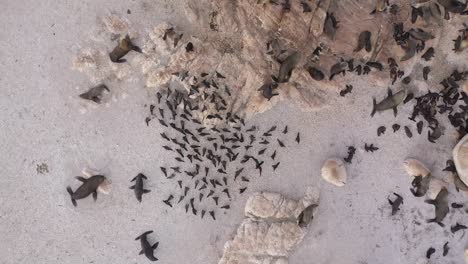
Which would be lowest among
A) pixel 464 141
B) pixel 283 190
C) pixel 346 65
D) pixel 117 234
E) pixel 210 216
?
pixel 117 234

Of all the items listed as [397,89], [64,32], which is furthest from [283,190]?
[64,32]

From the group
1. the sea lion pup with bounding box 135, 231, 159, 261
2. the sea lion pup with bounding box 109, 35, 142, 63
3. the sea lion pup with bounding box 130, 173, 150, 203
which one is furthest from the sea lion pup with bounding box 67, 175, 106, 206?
the sea lion pup with bounding box 109, 35, 142, 63

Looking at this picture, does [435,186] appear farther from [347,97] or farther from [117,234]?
[117,234]

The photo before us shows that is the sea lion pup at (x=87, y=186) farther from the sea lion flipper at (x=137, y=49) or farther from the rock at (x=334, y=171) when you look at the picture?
the rock at (x=334, y=171)

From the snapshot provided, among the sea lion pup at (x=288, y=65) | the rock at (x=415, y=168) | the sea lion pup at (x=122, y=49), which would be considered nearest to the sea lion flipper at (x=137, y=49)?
the sea lion pup at (x=122, y=49)

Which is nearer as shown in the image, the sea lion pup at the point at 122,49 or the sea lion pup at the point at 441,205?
the sea lion pup at the point at 122,49

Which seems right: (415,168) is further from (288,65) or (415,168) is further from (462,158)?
(288,65)

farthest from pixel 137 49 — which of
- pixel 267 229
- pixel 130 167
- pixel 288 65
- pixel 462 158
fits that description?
pixel 462 158
